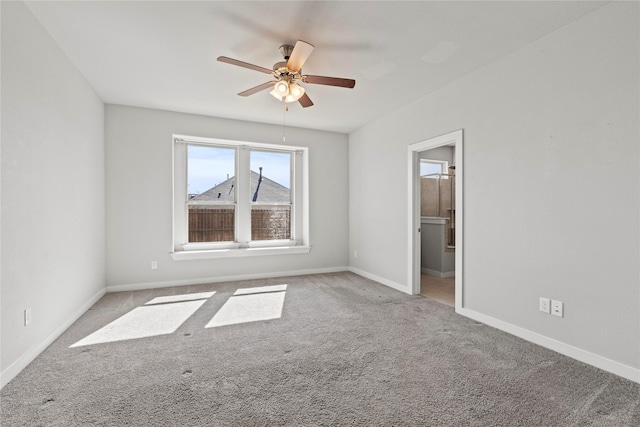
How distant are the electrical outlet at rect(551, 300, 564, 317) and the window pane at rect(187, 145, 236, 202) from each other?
437 cm

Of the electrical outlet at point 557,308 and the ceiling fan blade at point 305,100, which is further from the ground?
the ceiling fan blade at point 305,100

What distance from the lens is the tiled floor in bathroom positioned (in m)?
3.94

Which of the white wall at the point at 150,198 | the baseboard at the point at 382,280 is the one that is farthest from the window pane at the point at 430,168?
the white wall at the point at 150,198

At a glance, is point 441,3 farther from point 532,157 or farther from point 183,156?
point 183,156

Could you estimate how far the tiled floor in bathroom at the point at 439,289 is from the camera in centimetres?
394

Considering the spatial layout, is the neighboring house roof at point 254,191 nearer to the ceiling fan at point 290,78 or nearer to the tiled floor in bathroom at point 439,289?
the ceiling fan at point 290,78

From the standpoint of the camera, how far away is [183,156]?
4730 millimetres

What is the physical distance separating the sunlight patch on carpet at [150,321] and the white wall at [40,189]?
38 centimetres

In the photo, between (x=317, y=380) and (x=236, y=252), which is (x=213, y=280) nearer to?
(x=236, y=252)

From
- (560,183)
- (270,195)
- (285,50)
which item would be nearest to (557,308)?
(560,183)

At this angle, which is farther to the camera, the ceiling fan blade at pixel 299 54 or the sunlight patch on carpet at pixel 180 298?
the sunlight patch on carpet at pixel 180 298

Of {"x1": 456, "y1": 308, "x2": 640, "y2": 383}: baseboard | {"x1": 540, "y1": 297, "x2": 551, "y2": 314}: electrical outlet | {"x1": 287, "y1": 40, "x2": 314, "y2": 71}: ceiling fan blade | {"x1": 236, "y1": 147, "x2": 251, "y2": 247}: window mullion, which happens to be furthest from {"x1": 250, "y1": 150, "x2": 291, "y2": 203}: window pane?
{"x1": 540, "y1": 297, "x2": 551, "y2": 314}: electrical outlet

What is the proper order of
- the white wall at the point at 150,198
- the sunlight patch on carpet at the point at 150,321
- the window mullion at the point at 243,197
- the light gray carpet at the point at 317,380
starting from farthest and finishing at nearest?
the window mullion at the point at 243,197 → the white wall at the point at 150,198 → the sunlight patch on carpet at the point at 150,321 → the light gray carpet at the point at 317,380

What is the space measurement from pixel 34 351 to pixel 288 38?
319cm
